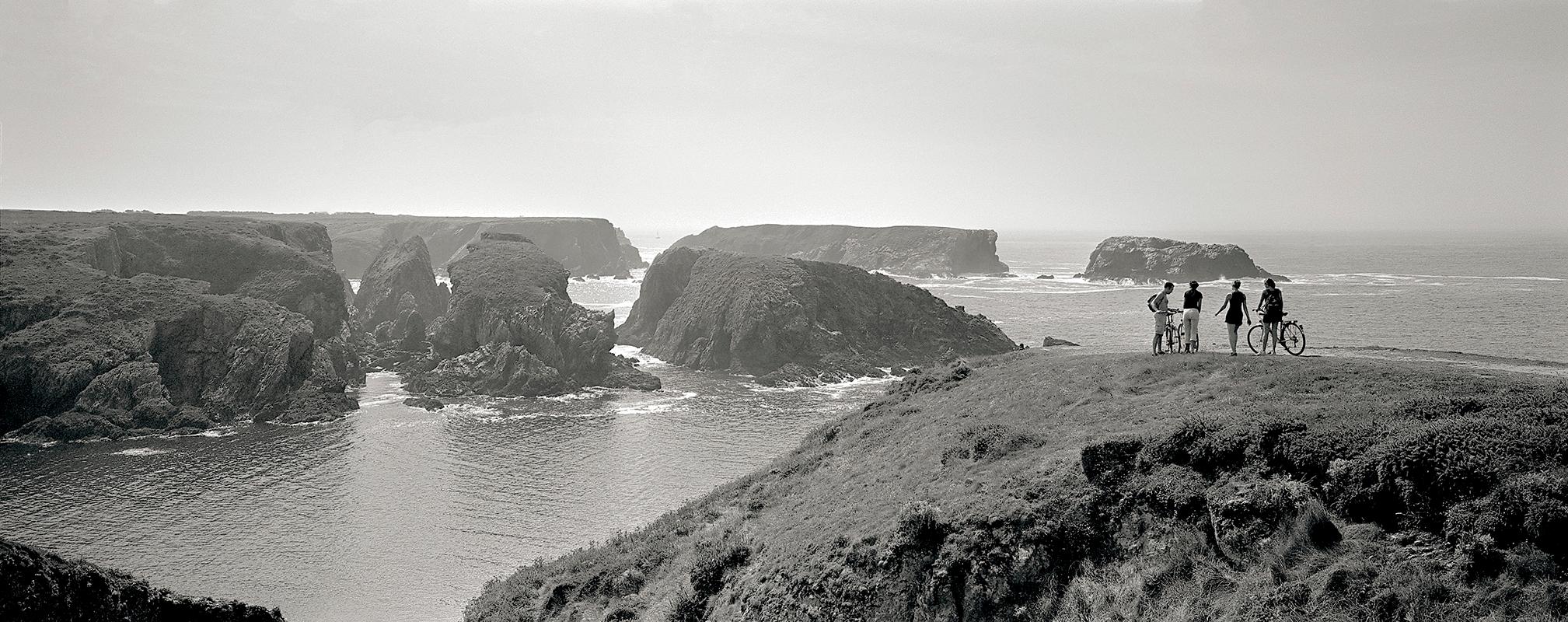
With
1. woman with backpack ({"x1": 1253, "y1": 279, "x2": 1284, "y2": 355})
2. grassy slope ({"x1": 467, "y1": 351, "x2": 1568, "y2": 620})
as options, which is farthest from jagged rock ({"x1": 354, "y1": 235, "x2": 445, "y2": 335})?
woman with backpack ({"x1": 1253, "y1": 279, "x2": 1284, "y2": 355})

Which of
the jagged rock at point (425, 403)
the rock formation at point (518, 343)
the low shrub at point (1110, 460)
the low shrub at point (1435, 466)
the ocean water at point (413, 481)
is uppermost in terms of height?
the low shrub at point (1435, 466)

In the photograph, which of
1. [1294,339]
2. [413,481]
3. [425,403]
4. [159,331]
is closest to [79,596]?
[1294,339]

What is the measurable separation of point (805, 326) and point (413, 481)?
Result: 46294 millimetres

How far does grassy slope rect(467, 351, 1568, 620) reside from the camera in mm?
11391

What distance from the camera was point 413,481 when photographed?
49125mm

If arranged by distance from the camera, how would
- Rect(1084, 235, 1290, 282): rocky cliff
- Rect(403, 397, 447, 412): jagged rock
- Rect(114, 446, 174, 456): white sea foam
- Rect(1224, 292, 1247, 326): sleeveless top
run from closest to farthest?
Rect(1224, 292, 1247, 326): sleeveless top < Rect(114, 446, 174, 456): white sea foam < Rect(403, 397, 447, 412): jagged rock < Rect(1084, 235, 1290, 282): rocky cliff

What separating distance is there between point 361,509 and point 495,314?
40.3 m

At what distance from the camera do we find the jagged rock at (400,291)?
11038cm

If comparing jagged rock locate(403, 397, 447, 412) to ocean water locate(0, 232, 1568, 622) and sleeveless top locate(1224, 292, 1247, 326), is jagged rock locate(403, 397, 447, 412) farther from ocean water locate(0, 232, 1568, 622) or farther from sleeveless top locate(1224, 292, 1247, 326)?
sleeveless top locate(1224, 292, 1247, 326)

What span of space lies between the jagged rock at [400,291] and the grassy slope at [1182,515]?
9807 centimetres

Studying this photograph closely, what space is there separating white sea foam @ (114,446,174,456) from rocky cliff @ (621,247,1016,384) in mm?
47250

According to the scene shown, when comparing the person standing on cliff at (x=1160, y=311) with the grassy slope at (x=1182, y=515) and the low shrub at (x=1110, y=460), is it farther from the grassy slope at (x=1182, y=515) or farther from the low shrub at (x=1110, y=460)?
the low shrub at (x=1110, y=460)

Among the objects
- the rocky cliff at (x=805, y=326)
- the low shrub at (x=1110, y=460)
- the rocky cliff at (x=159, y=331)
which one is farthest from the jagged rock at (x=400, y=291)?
the low shrub at (x=1110, y=460)

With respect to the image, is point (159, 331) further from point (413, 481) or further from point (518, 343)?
point (413, 481)
